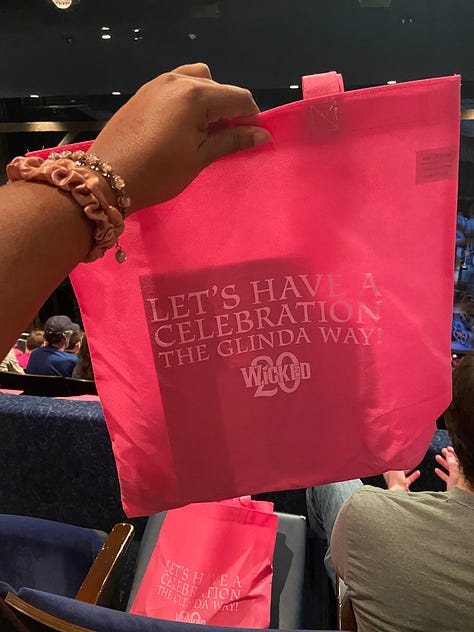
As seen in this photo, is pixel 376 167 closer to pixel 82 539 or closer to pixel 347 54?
pixel 82 539

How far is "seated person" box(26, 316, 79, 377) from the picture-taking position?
3.16 metres

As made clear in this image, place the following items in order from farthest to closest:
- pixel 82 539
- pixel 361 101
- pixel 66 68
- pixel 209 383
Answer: pixel 66 68
pixel 82 539
pixel 209 383
pixel 361 101

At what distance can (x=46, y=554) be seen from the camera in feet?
4.24

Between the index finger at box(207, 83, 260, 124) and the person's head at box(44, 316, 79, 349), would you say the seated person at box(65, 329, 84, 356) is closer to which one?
the person's head at box(44, 316, 79, 349)

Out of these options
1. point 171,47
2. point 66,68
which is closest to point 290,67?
point 171,47

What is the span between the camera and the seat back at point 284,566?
110cm

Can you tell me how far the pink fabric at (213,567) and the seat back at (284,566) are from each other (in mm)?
58

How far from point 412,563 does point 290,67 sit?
4069mm

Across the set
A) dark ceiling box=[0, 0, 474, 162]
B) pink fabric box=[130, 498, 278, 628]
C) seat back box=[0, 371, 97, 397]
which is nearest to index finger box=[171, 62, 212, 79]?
pink fabric box=[130, 498, 278, 628]

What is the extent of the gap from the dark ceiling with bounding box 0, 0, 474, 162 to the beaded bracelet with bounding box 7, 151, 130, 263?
4.07 m

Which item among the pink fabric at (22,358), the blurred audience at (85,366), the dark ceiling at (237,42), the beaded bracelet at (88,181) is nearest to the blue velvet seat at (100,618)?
the beaded bracelet at (88,181)

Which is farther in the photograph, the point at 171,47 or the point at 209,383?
the point at 171,47

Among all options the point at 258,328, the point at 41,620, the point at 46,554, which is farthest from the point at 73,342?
the point at 41,620

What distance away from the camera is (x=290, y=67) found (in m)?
4.18
